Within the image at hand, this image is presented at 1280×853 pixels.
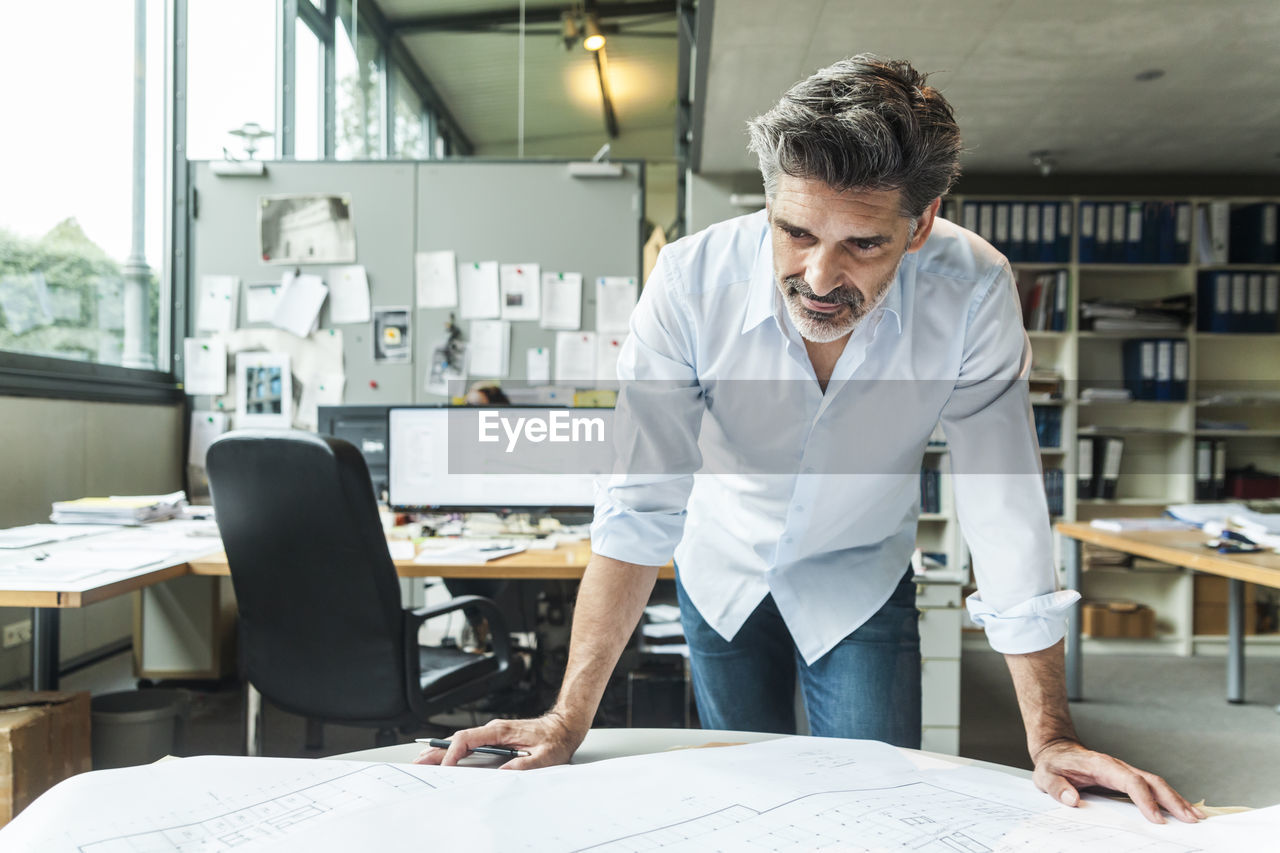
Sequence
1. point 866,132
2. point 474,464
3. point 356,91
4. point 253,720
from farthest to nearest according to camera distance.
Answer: point 356,91, point 474,464, point 253,720, point 866,132

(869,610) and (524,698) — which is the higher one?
(869,610)

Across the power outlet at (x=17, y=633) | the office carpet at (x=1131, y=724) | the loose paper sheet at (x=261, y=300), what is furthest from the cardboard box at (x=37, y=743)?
the loose paper sheet at (x=261, y=300)

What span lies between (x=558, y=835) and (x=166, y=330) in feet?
12.3

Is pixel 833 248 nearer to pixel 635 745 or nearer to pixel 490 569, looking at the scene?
pixel 635 745

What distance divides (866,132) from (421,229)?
10.3 feet

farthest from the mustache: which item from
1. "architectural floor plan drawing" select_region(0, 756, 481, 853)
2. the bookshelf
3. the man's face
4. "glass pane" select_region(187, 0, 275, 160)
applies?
the bookshelf

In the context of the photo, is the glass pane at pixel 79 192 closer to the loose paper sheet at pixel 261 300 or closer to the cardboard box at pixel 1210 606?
the loose paper sheet at pixel 261 300

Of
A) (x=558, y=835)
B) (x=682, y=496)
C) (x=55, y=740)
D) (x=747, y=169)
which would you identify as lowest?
(x=55, y=740)

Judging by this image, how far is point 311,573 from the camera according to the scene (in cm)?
176

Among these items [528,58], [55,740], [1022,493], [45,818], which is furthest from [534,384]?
[528,58]

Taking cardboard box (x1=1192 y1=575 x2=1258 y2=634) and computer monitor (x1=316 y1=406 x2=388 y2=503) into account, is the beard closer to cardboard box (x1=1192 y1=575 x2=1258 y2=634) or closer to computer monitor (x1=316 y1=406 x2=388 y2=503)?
computer monitor (x1=316 y1=406 x2=388 y2=503)

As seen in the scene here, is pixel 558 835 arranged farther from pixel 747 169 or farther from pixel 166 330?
pixel 747 169

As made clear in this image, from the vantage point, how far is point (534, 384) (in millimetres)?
3592

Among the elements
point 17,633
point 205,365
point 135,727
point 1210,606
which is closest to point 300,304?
point 205,365
